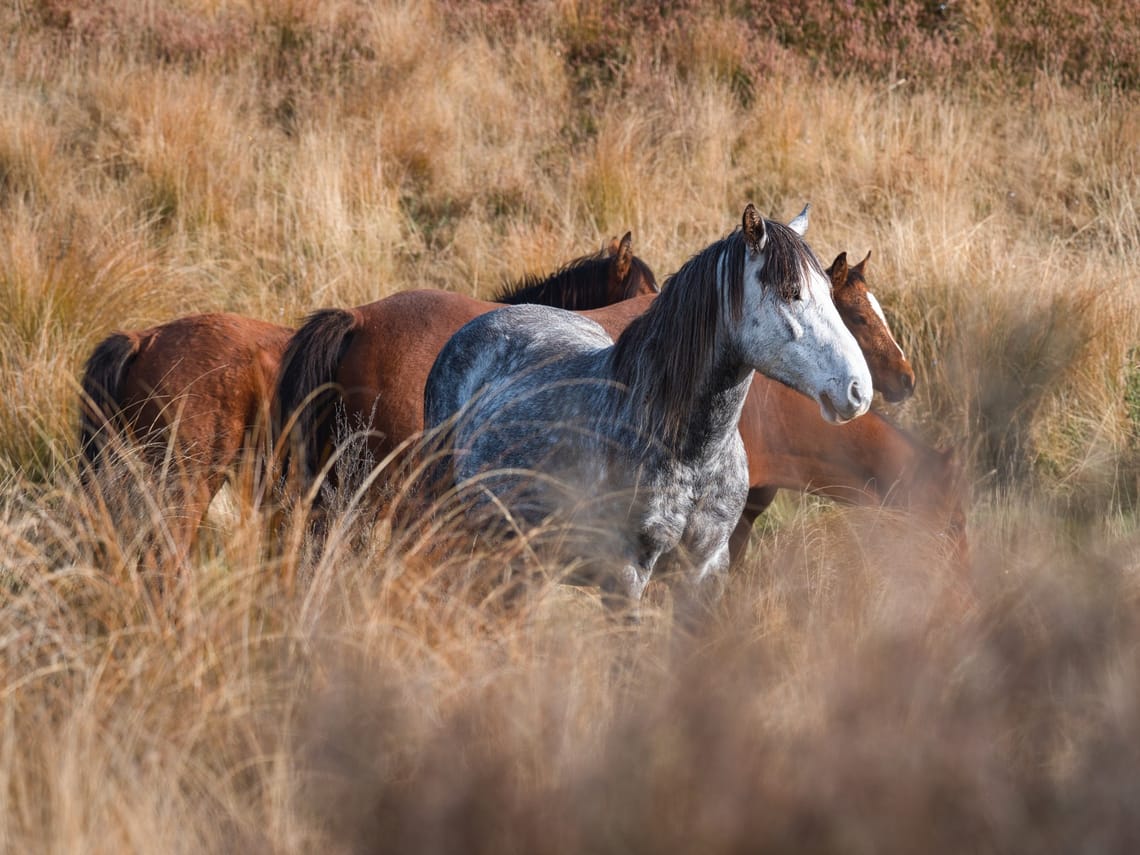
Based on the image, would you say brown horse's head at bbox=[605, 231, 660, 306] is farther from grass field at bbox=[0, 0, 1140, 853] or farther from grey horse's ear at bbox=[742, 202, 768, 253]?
grey horse's ear at bbox=[742, 202, 768, 253]

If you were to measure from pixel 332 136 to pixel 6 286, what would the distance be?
351 centimetres

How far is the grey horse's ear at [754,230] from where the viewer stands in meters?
3.25

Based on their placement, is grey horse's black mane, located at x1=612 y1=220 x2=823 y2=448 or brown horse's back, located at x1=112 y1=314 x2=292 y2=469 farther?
brown horse's back, located at x1=112 y1=314 x2=292 y2=469

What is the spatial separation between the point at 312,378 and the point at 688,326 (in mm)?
1939

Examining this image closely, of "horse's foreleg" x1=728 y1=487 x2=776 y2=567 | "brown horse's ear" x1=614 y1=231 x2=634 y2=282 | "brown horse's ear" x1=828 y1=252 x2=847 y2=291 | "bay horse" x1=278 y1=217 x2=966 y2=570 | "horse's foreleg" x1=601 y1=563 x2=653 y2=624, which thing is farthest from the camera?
"brown horse's ear" x1=614 y1=231 x2=634 y2=282

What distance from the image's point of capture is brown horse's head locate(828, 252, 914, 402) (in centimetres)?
479

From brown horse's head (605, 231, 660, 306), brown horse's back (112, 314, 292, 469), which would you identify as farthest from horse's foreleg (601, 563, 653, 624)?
brown horse's head (605, 231, 660, 306)

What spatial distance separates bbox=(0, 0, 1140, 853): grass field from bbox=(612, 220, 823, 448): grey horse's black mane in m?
0.57

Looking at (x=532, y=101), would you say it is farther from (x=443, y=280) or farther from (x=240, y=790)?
(x=240, y=790)

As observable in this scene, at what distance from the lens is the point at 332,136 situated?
9.20m

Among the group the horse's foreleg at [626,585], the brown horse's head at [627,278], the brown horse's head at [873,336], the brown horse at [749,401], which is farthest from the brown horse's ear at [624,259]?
the horse's foreleg at [626,585]

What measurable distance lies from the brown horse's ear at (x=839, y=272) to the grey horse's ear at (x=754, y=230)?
1428mm

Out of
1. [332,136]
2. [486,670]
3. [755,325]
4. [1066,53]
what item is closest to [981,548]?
[755,325]

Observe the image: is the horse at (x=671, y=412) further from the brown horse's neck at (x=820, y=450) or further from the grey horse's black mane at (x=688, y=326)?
the brown horse's neck at (x=820, y=450)
